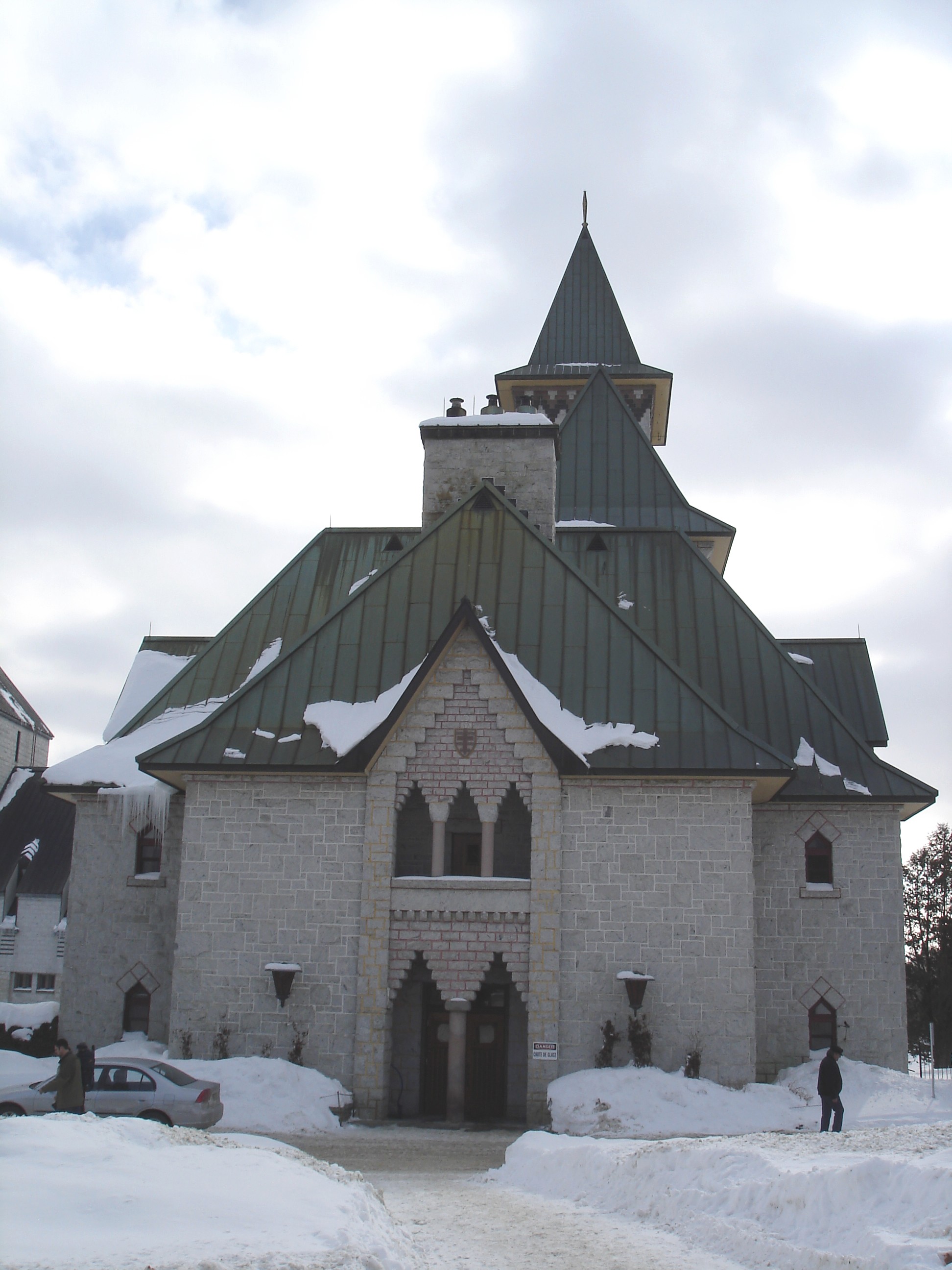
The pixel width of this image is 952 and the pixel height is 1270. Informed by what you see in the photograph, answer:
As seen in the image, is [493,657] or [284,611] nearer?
[493,657]

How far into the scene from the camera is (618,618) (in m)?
22.1

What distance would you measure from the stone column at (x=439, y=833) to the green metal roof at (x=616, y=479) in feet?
45.8

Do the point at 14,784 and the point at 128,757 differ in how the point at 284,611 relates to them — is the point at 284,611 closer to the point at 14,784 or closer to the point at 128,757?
the point at 128,757

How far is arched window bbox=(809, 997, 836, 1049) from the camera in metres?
21.7

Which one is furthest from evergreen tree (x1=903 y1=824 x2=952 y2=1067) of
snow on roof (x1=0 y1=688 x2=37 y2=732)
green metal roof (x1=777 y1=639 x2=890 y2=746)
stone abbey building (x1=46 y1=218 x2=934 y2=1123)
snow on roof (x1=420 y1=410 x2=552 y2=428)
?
snow on roof (x1=0 y1=688 x2=37 y2=732)

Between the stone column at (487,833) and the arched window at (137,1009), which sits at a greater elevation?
the stone column at (487,833)

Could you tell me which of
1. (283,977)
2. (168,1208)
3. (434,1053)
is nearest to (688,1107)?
(434,1053)

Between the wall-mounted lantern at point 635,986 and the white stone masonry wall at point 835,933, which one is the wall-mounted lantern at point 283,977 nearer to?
the wall-mounted lantern at point 635,986

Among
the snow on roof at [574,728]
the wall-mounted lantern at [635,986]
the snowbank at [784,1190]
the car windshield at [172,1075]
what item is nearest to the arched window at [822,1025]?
the wall-mounted lantern at [635,986]

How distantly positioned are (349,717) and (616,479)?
48.9 ft

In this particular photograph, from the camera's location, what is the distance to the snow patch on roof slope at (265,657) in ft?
81.7

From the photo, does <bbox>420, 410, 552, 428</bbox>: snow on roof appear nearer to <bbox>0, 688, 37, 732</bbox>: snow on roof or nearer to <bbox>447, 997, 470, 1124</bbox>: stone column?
<bbox>447, 997, 470, 1124</bbox>: stone column

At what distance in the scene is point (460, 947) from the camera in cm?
1955

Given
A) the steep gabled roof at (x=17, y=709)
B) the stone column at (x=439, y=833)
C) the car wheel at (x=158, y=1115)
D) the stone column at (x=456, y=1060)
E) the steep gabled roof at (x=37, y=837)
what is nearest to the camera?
the car wheel at (x=158, y=1115)
